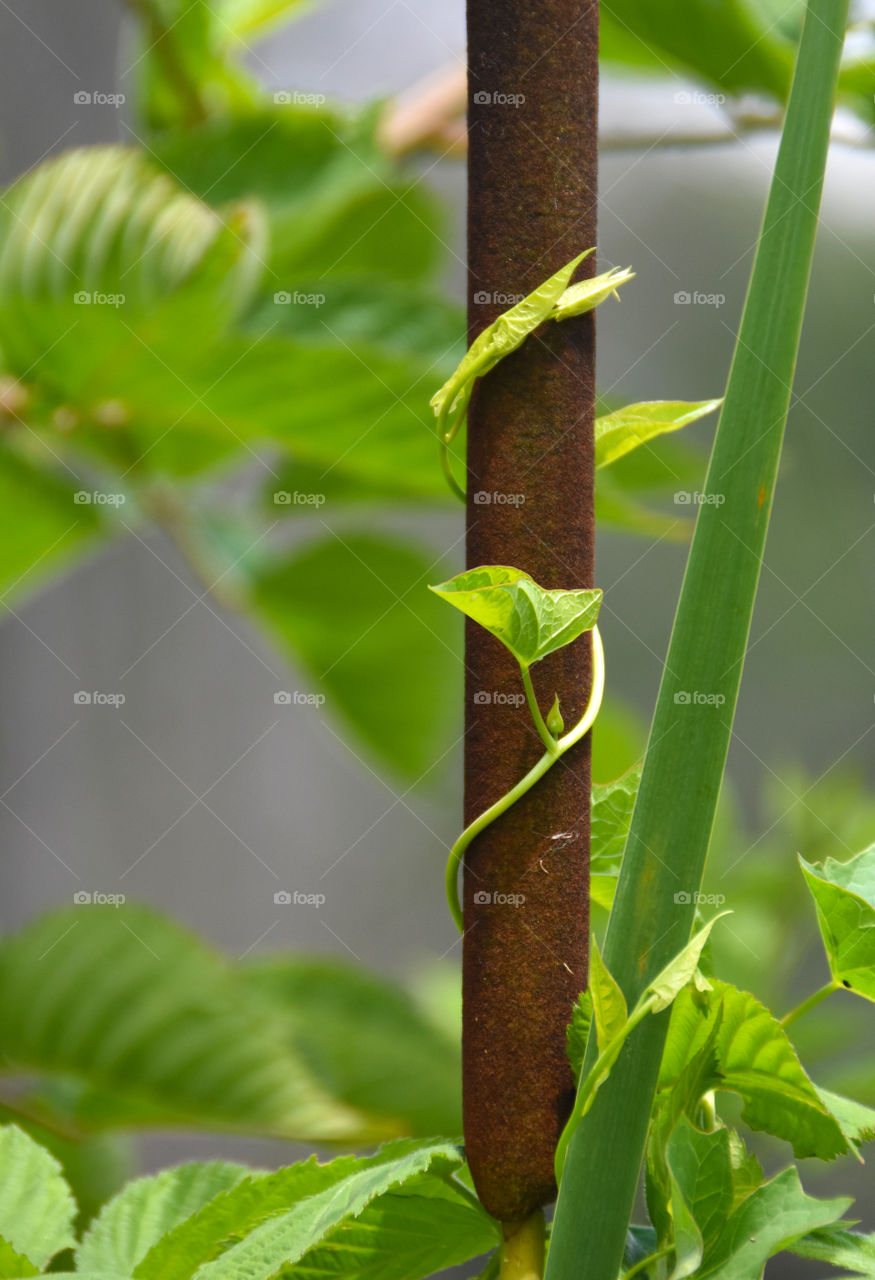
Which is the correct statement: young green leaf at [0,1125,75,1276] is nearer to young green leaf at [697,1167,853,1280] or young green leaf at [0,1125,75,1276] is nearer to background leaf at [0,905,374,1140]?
young green leaf at [697,1167,853,1280]

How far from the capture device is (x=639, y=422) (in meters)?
0.16

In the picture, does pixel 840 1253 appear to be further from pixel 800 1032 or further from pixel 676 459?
pixel 800 1032

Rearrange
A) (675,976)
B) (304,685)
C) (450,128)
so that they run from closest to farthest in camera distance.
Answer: (675,976)
(450,128)
(304,685)

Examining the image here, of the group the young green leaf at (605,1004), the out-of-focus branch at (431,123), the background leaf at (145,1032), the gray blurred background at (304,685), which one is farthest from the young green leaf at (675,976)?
the gray blurred background at (304,685)

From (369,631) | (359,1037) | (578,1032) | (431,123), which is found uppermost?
(431,123)

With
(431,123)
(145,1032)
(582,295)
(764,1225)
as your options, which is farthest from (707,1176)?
(431,123)

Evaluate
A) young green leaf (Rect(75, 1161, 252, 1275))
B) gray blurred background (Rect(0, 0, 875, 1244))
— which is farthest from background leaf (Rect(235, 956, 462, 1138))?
young green leaf (Rect(75, 1161, 252, 1275))

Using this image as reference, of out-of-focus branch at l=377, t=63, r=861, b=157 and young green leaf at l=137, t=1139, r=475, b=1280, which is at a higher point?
out-of-focus branch at l=377, t=63, r=861, b=157

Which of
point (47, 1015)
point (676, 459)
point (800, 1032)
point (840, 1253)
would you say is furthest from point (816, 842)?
point (840, 1253)

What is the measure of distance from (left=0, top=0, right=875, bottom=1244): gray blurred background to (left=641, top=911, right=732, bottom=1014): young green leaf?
626mm

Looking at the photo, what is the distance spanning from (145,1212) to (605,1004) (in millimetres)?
113

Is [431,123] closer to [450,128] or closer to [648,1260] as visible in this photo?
[450,128]

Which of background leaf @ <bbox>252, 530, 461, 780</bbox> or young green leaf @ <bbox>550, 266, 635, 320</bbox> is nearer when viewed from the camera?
young green leaf @ <bbox>550, 266, 635, 320</bbox>

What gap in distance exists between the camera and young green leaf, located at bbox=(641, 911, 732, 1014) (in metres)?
0.12
